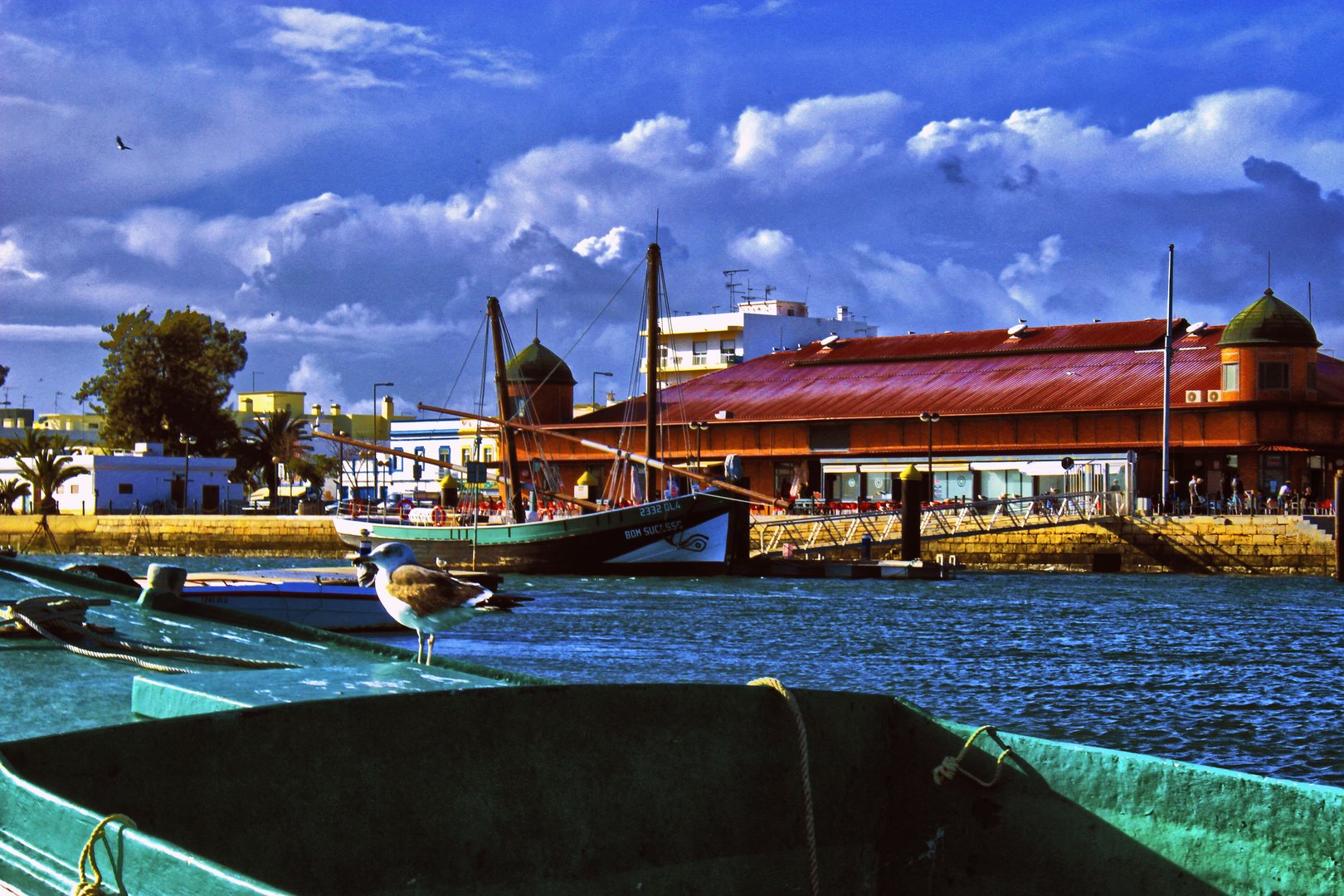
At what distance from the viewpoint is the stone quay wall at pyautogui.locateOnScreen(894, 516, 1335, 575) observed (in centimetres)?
4453

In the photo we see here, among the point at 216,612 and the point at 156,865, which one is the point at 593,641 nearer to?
the point at 216,612

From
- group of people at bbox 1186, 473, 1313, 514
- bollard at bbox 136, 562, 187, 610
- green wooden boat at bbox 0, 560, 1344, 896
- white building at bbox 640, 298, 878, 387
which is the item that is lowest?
green wooden boat at bbox 0, 560, 1344, 896

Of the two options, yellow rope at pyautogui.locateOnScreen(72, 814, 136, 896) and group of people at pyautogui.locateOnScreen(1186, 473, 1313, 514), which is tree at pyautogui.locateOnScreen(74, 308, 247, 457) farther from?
yellow rope at pyautogui.locateOnScreen(72, 814, 136, 896)

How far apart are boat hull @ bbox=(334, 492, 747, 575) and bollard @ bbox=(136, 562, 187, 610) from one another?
34436mm

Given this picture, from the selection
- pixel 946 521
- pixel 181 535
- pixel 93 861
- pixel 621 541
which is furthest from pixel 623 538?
pixel 93 861

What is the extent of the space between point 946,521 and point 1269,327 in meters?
14.6

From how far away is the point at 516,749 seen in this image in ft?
16.5

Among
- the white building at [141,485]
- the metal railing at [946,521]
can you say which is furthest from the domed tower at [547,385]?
the metal railing at [946,521]

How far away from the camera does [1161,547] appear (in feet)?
155

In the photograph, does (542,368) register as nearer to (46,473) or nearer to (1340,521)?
(46,473)

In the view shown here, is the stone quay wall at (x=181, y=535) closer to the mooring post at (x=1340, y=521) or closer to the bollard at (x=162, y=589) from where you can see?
the mooring post at (x=1340, y=521)

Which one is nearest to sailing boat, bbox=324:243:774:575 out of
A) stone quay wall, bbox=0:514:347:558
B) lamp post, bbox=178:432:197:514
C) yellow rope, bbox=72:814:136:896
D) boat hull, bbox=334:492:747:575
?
boat hull, bbox=334:492:747:575

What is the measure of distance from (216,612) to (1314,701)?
1404cm

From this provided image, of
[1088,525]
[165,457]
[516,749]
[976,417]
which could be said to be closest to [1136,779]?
[516,749]
